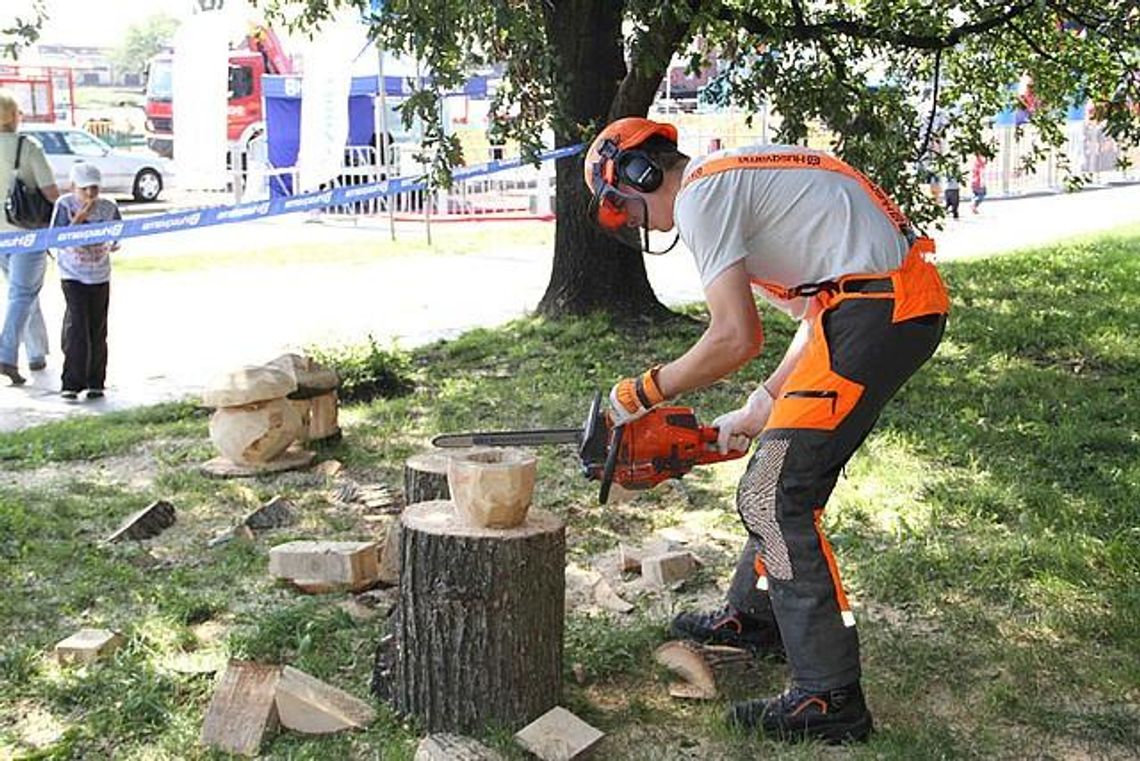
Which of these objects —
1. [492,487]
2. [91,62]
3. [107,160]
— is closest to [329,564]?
[492,487]

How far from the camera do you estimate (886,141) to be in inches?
300

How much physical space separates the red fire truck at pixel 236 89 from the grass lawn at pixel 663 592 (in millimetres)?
20218

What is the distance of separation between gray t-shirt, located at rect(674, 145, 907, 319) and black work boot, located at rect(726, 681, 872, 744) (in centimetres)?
111

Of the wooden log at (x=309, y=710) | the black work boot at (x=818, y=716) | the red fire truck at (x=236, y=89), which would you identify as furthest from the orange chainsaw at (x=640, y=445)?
the red fire truck at (x=236, y=89)

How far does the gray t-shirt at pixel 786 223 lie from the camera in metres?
3.26

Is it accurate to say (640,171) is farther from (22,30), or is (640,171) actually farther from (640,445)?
(22,30)

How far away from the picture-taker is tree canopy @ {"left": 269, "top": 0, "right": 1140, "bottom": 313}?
7141 mm

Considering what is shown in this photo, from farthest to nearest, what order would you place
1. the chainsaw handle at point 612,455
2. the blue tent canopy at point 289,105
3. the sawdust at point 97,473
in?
the blue tent canopy at point 289,105 < the sawdust at point 97,473 < the chainsaw handle at point 612,455

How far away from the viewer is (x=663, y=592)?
4637 mm

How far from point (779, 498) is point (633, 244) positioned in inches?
34.9

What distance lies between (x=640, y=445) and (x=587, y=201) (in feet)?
19.1

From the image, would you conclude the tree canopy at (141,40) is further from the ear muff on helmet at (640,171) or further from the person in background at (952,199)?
the ear muff on helmet at (640,171)

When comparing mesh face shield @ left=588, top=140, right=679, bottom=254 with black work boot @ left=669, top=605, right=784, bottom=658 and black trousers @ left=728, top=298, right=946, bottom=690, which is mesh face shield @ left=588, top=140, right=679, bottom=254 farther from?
black work boot @ left=669, top=605, right=784, bottom=658

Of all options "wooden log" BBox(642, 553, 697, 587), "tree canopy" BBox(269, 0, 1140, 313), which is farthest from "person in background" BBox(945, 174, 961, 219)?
"wooden log" BBox(642, 553, 697, 587)
